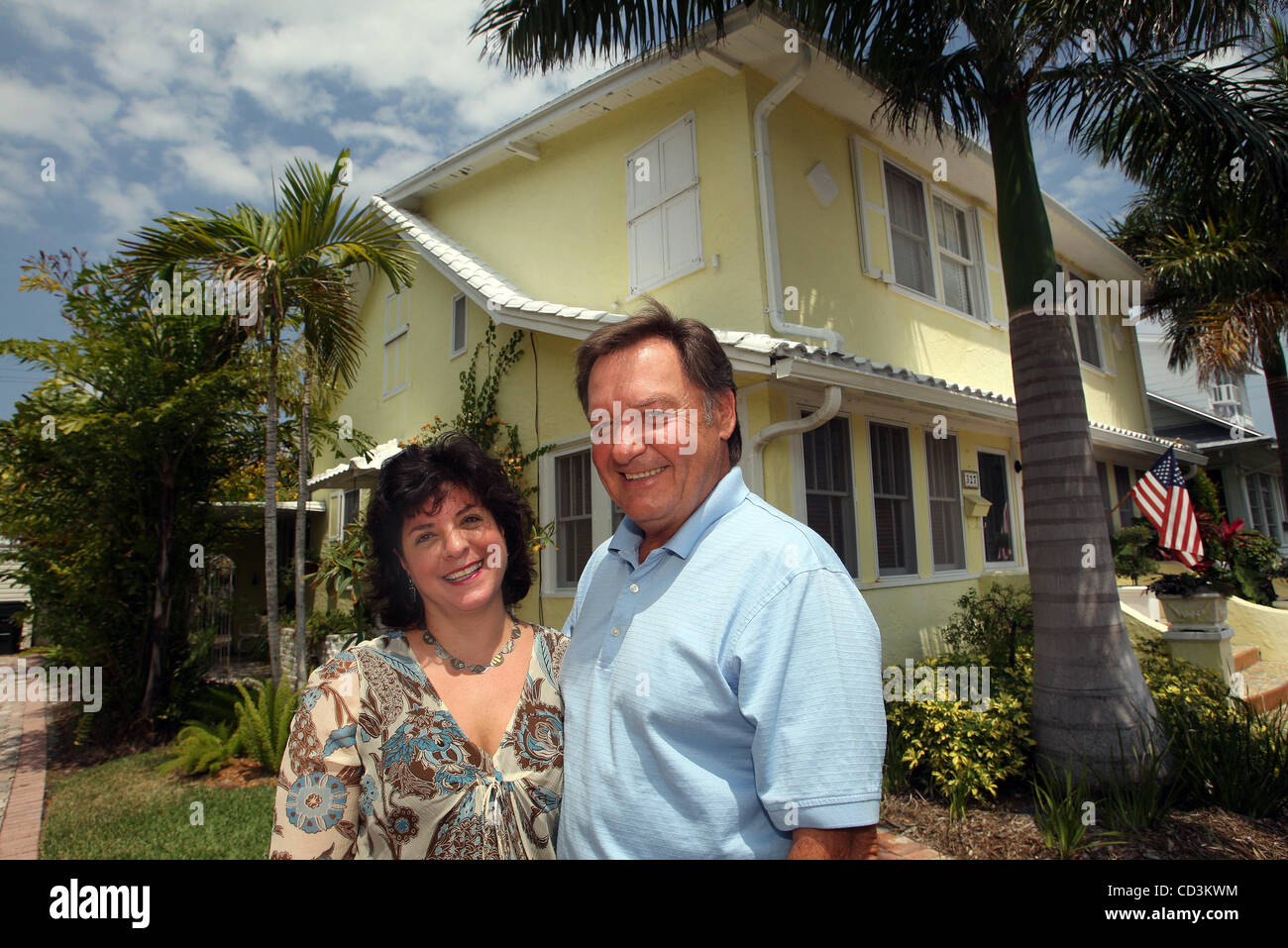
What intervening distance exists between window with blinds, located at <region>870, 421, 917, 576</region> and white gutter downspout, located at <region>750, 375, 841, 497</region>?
1609 millimetres

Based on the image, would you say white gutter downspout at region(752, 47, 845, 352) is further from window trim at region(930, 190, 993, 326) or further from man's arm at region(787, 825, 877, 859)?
man's arm at region(787, 825, 877, 859)

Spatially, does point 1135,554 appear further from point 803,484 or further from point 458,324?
point 458,324

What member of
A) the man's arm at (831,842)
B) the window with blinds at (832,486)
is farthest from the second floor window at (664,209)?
the man's arm at (831,842)

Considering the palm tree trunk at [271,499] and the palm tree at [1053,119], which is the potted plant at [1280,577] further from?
the palm tree trunk at [271,499]

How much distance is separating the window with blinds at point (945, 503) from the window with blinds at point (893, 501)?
499mm

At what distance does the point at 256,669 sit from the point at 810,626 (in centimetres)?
1147

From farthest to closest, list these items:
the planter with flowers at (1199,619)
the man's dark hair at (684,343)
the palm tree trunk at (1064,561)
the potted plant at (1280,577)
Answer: the potted plant at (1280,577), the planter with flowers at (1199,619), the palm tree trunk at (1064,561), the man's dark hair at (684,343)

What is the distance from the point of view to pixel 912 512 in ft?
25.1

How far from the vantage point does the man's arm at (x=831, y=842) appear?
1185 mm

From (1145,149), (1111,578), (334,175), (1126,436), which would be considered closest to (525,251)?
(334,175)

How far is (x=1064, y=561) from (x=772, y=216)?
3.76 metres

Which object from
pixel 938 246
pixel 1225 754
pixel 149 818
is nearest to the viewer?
pixel 1225 754

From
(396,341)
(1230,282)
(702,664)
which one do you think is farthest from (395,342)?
(1230,282)
